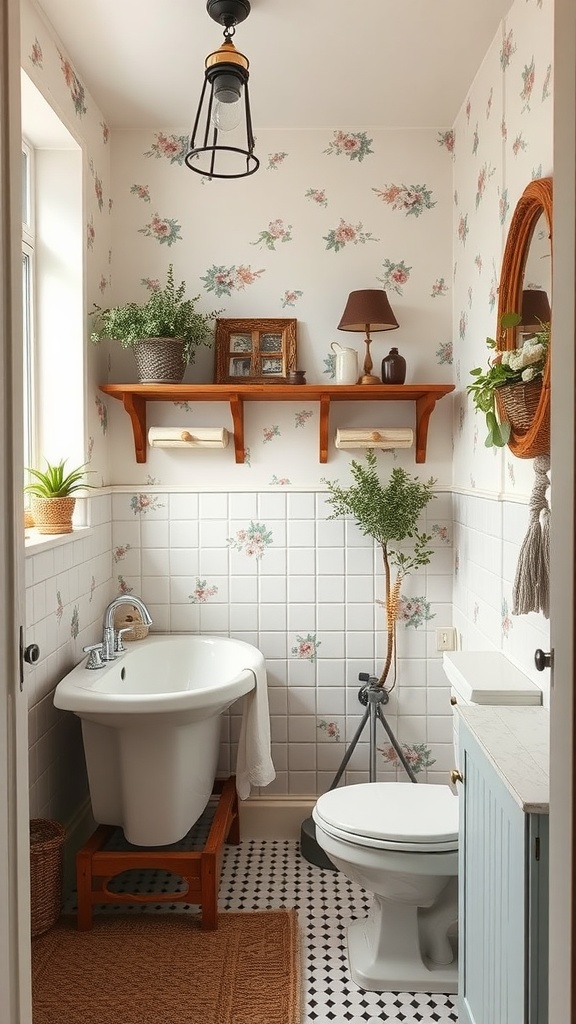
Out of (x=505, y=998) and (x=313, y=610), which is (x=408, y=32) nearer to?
(x=313, y=610)

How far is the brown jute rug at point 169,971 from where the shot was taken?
82.0 inches

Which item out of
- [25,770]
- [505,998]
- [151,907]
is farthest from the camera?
[151,907]

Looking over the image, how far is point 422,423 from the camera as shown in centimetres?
309

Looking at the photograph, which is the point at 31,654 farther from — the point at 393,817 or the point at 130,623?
the point at 130,623

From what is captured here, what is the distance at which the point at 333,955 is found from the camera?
2369mm

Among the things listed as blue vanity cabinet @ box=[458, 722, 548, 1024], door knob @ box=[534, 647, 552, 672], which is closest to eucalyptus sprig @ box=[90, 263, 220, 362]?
blue vanity cabinet @ box=[458, 722, 548, 1024]

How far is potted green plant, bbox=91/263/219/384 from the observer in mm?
2852

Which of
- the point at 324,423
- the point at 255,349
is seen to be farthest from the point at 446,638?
the point at 255,349

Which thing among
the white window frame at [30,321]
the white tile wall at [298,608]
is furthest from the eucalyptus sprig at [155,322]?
the white tile wall at [298,608]

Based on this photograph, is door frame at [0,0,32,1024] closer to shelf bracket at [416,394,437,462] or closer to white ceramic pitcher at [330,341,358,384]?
white ceramic pitcher at [330,341,358,384]

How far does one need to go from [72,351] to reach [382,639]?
1.60 meters

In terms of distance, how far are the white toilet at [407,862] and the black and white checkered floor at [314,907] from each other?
52mm

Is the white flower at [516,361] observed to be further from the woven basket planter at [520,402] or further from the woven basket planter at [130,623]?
the woven basket planter at [130,623]

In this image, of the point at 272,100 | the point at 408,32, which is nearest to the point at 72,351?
the point at 272,100
